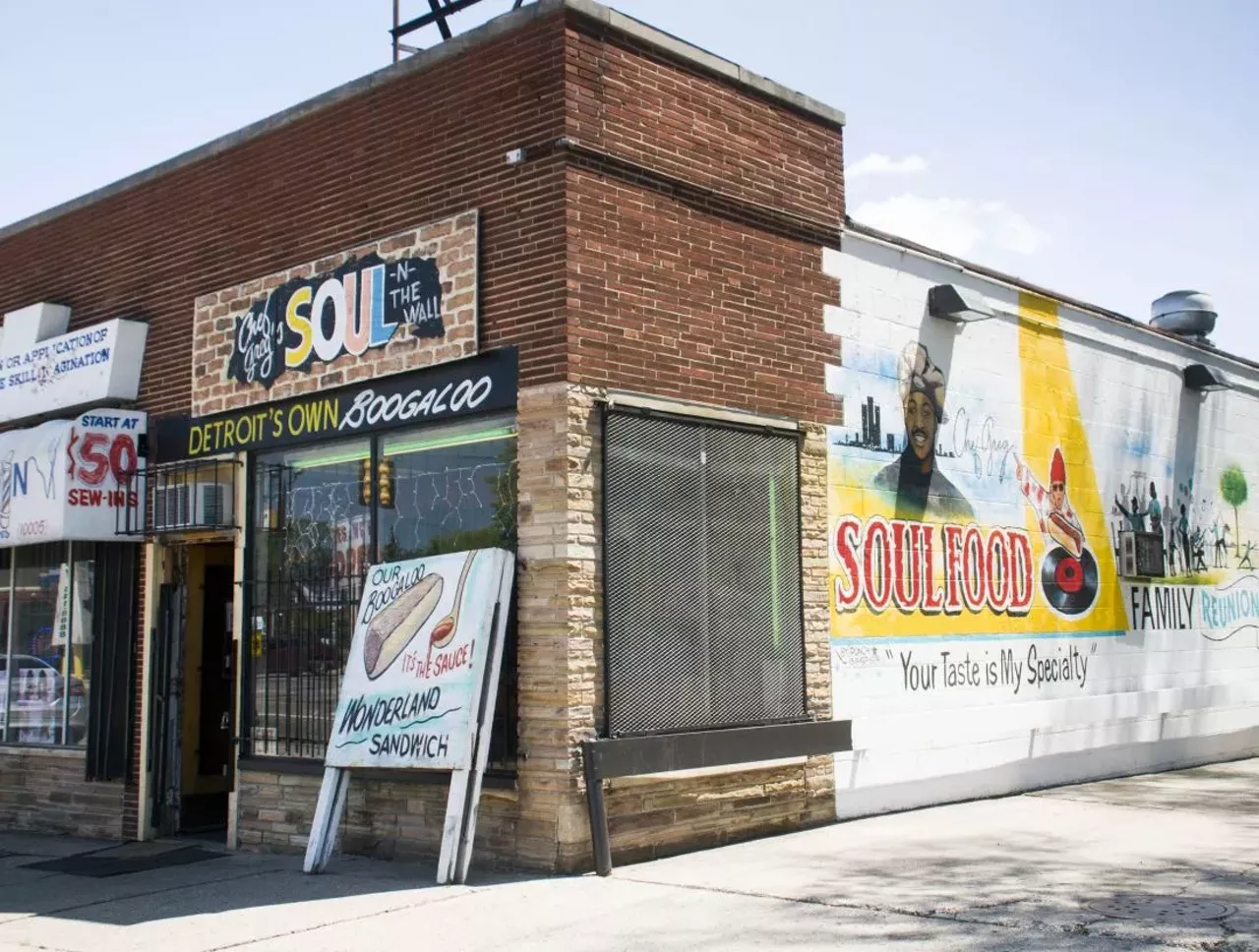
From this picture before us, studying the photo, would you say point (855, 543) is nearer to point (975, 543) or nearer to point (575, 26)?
point (975, 543)

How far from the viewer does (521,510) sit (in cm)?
928

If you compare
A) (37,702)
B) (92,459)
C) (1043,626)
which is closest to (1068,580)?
(1043,626)

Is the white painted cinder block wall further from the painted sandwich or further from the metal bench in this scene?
the painted sandwich

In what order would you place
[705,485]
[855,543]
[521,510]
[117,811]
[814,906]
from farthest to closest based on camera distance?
1. [117,811]
2. [855,543]
3. [705,485]
4. [521,510]
5. [814,906]

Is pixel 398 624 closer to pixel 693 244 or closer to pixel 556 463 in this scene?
pixel 556 463

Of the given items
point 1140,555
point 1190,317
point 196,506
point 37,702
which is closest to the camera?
point 196,506

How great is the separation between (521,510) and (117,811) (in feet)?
18.0

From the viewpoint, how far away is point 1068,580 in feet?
45.5

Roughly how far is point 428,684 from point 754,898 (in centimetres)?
261

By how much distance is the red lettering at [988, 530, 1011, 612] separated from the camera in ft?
42.1

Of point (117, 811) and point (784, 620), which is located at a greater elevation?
point (784, 620)

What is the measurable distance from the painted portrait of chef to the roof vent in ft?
21.7


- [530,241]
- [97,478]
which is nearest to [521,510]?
[530,241]
